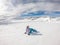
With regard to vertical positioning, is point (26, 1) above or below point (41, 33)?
above

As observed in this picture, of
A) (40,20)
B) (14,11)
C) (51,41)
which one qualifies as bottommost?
(51,41)

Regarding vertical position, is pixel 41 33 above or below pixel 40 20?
below

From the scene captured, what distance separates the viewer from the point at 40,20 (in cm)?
162

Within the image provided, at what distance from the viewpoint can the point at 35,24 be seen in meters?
A: 1.63

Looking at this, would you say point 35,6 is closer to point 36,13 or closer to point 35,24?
point 36,13

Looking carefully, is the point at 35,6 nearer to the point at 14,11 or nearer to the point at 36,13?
the point at 36,13

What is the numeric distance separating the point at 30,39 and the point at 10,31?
0.23 metres

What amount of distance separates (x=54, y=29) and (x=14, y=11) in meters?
0.47

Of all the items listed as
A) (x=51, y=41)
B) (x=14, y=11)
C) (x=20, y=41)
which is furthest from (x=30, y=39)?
(x=14, y=11)

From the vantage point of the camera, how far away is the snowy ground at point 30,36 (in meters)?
1.63

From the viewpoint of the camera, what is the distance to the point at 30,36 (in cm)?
163

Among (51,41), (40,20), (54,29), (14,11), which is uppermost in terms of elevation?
(14,11)

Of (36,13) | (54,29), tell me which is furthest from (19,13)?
(54,29)

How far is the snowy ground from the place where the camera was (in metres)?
1.63
